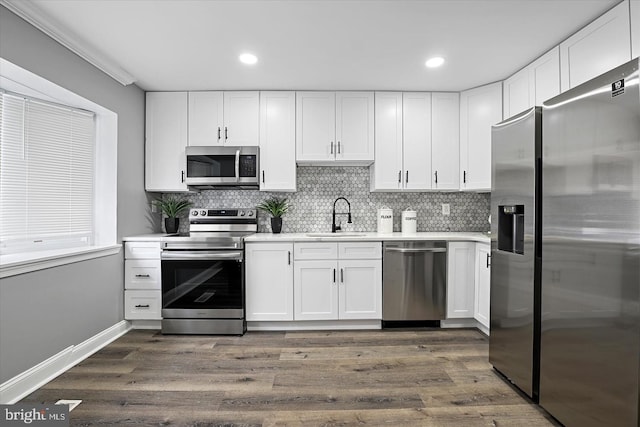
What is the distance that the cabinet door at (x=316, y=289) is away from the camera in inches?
124

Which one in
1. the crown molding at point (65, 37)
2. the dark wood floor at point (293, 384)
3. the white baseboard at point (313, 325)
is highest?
the crown molding at point (65, 37)

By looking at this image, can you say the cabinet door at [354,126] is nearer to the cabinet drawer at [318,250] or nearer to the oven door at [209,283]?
the cabinet drawer at [318,250]

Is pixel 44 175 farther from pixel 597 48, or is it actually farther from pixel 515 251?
pixel 597 48

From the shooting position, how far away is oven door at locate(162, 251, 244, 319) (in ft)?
A: 10.1

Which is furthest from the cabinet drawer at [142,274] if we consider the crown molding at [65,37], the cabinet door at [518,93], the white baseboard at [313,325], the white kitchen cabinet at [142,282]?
the cabinet door at [518,93]

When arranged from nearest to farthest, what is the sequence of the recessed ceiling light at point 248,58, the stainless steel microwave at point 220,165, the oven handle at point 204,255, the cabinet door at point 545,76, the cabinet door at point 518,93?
1. the cabinet door at point 545,76
2. the recessed ceiling light at point 248,58
3. the cabinet door at point 518,93
4. the oven handle at point 204,255
5. the stainless steel microwave at point 220,165

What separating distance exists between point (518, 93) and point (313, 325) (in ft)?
9.40

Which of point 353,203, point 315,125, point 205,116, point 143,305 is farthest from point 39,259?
point 353,203

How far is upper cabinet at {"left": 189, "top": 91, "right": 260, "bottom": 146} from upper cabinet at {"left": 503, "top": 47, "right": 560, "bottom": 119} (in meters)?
2.45

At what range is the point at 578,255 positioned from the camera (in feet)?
5.29

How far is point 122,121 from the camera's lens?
3105 millimetres

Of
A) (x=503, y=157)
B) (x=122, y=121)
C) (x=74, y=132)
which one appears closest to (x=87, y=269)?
(x=74, y=132)

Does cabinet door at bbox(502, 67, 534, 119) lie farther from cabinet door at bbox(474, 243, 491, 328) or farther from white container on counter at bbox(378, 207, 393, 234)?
white container on counter at bbox(378, 207, 393, 234)

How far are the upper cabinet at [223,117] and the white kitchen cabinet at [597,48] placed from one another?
2.66m
